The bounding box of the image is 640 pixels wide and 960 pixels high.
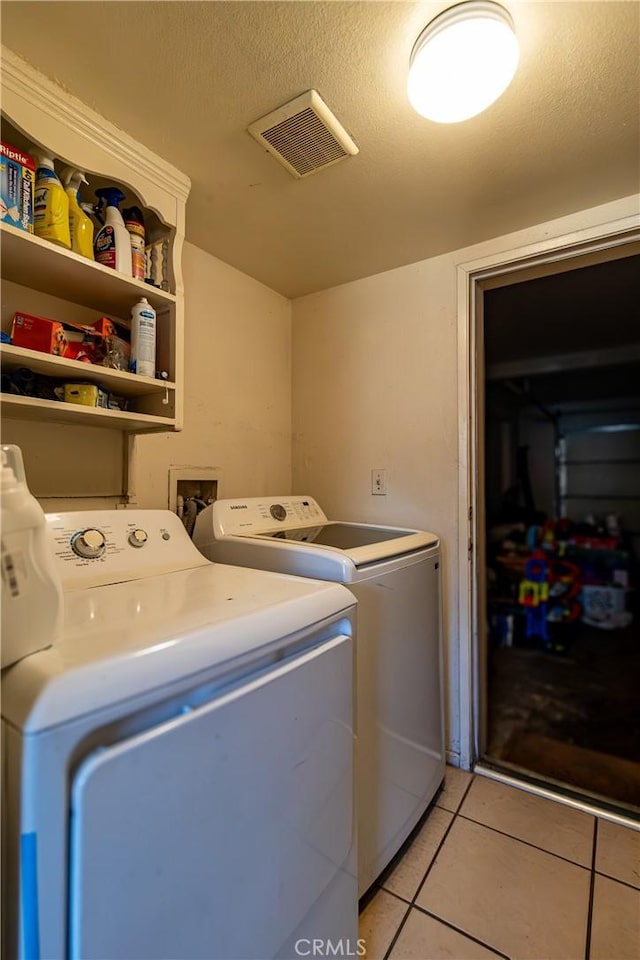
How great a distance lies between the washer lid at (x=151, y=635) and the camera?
1.76 ft

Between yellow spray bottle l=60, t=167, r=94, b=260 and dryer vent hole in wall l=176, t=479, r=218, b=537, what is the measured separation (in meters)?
0.85

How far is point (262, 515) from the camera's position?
164cm

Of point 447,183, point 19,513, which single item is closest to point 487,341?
point 447,183

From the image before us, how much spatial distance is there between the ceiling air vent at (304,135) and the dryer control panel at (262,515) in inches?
43.9

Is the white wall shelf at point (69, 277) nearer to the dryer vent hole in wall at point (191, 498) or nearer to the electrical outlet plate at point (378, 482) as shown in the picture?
the dryer vent hole in wall at point (191, 498)

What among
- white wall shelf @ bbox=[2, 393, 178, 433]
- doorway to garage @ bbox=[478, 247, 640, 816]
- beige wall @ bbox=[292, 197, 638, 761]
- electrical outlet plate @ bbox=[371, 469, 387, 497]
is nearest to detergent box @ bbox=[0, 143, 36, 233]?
white wall shelf @ bbox=[2, 393, 178, 433]

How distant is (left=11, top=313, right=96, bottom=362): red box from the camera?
3.47 ft

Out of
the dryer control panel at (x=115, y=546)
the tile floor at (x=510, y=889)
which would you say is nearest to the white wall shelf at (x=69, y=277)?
the dryer control panel at (x=115, y=546)

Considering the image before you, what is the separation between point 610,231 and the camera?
59.4 inches

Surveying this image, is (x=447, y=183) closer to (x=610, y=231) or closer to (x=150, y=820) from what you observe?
(x=610, y=231)

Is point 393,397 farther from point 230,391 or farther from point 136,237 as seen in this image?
point 136,237

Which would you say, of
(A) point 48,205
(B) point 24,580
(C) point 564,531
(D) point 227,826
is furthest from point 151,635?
(C) point 564,531

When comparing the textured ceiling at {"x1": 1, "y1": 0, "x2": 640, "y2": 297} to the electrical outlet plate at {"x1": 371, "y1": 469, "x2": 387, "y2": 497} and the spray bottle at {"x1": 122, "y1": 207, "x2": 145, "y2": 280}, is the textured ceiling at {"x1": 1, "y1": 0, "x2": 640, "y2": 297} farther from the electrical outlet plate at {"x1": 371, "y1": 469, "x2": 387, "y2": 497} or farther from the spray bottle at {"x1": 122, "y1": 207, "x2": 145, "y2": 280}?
the electrical outlet plate at {"x1": 371, "y1": 469, "x2": 387, "y2": 497}

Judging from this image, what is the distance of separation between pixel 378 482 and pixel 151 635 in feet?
4.75
